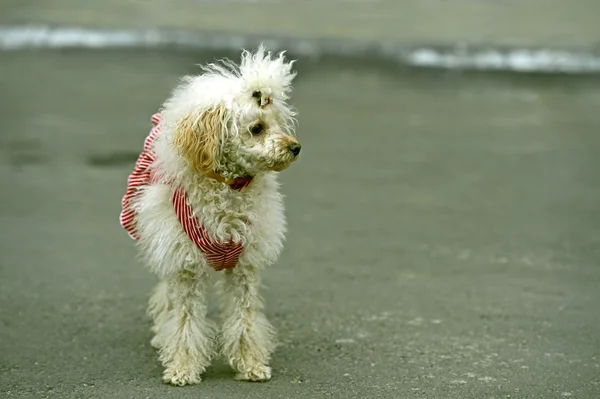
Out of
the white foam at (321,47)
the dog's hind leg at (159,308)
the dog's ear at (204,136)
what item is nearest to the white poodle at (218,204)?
the dog's ear at (204,136)

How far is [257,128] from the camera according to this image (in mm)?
5484

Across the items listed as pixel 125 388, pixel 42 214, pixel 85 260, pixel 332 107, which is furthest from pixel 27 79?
pixel 125 388

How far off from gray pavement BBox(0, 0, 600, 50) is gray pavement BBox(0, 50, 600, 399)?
336 centimetres

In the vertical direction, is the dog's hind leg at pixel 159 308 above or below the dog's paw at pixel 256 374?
above

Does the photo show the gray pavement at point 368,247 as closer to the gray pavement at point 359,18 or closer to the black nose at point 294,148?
the black nose at point 294,148

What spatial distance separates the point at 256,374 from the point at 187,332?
1.38 feet

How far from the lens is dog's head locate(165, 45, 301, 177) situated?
540 cm

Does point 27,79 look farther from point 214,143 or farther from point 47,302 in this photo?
point 214,143

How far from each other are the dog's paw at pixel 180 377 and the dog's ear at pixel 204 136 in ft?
3.50

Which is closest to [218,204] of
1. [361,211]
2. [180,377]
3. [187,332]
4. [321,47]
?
[187,332]

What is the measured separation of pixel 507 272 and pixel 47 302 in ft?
10.3

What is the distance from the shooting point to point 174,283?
228 inches

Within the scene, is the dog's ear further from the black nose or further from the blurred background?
the blurred background

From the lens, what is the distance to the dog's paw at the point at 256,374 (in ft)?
18.9
